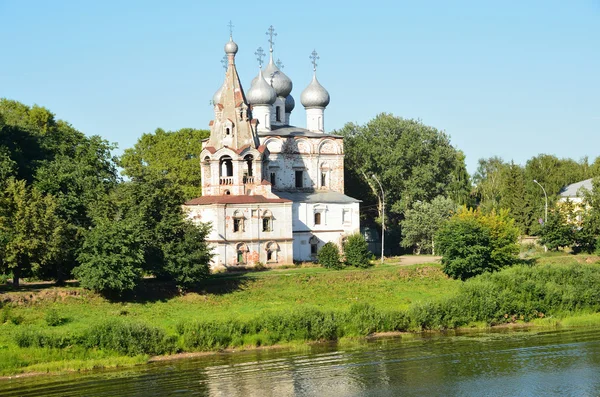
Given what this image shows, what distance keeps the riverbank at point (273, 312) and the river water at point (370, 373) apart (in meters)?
0.95

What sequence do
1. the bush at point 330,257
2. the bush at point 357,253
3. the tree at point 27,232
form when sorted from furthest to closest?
the bush at point 357,253 < the bush at point 330,257 < the tree at point 27,232

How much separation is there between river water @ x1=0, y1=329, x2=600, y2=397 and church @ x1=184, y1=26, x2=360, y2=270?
13.5 m

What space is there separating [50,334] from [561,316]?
19.9m

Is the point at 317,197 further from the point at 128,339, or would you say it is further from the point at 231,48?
the point at 128,339

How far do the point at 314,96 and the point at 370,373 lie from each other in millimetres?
31228

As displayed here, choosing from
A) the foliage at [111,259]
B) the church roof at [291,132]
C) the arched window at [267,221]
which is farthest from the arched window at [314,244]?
the foliage at [111,259]

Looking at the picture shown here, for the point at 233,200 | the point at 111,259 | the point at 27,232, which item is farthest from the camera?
the point at 233,200

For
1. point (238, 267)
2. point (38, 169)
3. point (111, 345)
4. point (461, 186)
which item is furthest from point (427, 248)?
point (111, 345)

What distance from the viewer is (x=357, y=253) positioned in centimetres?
5025

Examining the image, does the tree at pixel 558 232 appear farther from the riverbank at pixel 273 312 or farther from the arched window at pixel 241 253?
the arched window at pixel 241 253

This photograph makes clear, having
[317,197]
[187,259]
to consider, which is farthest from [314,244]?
[187,259]

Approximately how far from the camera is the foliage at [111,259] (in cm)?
3938

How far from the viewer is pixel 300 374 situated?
3145 cm

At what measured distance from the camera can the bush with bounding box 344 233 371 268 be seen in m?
50.1
